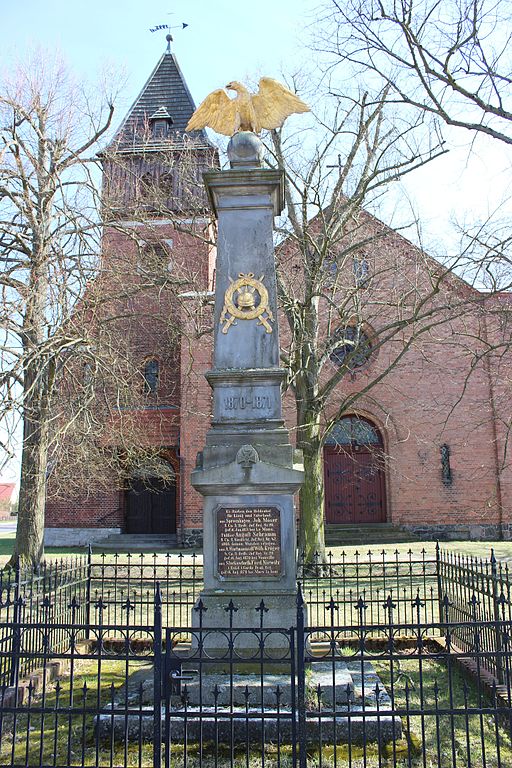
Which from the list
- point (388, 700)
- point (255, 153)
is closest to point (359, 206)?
point (255, 153)

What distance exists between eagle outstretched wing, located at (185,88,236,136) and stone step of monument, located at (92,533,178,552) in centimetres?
1504

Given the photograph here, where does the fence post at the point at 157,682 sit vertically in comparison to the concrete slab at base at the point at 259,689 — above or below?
above

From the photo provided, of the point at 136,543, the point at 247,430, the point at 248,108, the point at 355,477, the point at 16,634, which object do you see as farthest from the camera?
the point at 355,477

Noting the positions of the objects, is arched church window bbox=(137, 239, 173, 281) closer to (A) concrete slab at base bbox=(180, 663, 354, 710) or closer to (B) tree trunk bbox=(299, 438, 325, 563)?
(B) tree trunk bbox=(299, 438, 325, 563)

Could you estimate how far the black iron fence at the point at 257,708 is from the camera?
4.60 metres

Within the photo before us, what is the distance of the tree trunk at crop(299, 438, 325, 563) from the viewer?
14297 mm

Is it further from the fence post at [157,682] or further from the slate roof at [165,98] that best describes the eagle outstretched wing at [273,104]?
the slate roof at [165,98]

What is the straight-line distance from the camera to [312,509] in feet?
47.8

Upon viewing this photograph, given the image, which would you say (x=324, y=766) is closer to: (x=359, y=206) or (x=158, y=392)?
(x=359, y=206)

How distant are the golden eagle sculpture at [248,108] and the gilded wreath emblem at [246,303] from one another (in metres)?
1.86

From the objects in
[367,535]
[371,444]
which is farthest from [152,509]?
[371,444]

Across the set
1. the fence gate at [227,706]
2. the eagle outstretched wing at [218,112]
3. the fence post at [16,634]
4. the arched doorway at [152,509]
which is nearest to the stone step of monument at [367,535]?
the arched doorway at [152,509]

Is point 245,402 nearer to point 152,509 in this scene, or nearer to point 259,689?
point 259,689

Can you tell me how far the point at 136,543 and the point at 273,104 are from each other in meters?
16.3
